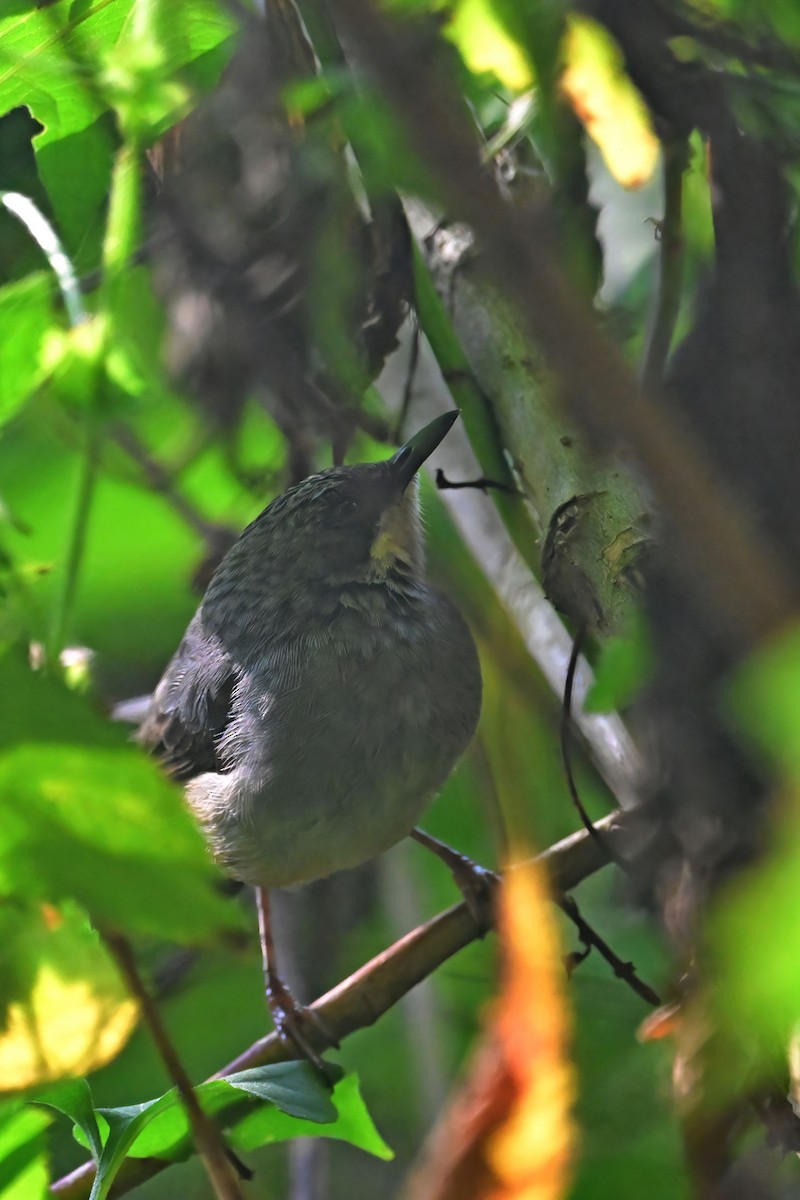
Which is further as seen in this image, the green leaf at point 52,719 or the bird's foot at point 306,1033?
the bird's foot at point 306,1033

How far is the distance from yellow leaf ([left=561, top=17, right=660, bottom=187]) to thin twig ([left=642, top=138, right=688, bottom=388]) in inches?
6.0

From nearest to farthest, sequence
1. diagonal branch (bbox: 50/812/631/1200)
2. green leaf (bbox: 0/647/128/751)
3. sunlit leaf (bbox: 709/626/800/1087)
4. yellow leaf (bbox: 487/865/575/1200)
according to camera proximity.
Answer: sunlit leaf (bbox: 709/626/800/1087), green leaf (bbox: 0/647/128/751), yellow leaf (bbox: 487/865/575/1200), diagonal branch (bbox: 50/812/631/1200)

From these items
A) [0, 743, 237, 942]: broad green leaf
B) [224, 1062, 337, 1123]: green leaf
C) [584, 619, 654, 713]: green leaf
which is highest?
[0, 743, 237, 942]: broad green leaf

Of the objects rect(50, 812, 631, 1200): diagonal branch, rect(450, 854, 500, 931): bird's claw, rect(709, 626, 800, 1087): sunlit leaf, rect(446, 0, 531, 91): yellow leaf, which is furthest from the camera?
rect(450, 854, 500, 931): bird's claw

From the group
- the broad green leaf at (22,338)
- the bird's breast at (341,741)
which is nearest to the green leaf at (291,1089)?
the bird's breast at (341,741)

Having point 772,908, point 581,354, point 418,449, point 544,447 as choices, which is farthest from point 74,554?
point 772,908

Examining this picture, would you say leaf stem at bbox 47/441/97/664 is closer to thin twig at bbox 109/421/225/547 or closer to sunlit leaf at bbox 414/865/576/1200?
thin twig at bbox 109/421/225/547

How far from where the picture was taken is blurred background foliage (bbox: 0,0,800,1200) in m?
0.63

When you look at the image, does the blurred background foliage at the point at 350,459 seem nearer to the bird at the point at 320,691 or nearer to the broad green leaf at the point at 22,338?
the broad green leaf at the point at 22,338

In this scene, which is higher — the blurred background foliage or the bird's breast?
the blurred background foliage

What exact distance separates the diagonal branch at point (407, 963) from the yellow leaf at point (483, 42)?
982 millimetres

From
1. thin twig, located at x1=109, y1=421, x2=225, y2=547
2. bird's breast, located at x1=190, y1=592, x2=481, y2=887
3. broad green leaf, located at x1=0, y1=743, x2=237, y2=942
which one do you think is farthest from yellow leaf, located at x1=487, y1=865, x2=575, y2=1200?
thin twig, located at x1=109, y1=421, x2=225, y2=547

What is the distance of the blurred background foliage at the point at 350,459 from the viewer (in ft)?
2.08

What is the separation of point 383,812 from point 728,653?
3.59 feet
